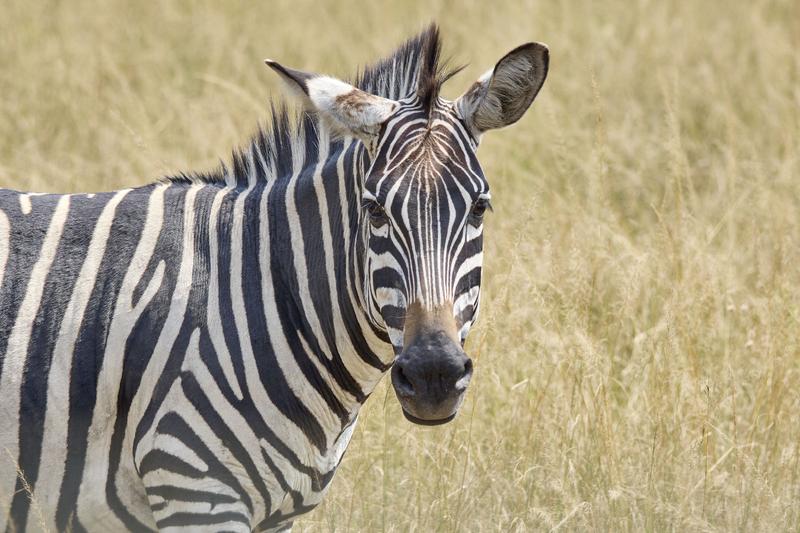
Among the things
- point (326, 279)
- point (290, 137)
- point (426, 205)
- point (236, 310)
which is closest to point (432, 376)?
point (426, 205)

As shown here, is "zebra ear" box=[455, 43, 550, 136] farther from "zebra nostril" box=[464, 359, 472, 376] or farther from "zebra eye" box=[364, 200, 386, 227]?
"zebra nostril" box=[464, 359, 472, 376]

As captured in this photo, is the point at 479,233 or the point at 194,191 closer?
the point at 479,233

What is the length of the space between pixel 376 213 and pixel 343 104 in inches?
16.5

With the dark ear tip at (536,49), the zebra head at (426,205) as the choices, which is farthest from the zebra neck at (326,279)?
the dark ear tip at (536,49)

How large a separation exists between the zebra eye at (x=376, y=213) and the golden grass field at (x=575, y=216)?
5.19 feet

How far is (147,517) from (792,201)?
17.2 ft

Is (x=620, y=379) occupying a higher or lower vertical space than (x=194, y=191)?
lower

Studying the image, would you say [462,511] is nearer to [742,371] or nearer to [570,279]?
[570,279]

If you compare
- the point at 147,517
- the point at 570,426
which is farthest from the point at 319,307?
the point at 570,426

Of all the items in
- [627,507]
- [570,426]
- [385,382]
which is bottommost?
[627,507]

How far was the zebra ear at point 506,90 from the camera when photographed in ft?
12.1

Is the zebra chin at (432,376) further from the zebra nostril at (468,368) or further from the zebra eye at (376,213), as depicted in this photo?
the zebra eye at (376,213)

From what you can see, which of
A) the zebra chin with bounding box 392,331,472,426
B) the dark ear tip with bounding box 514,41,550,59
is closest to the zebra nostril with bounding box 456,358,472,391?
the zebra chin with bounding box 392,331,472,426

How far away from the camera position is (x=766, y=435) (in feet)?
17.2
